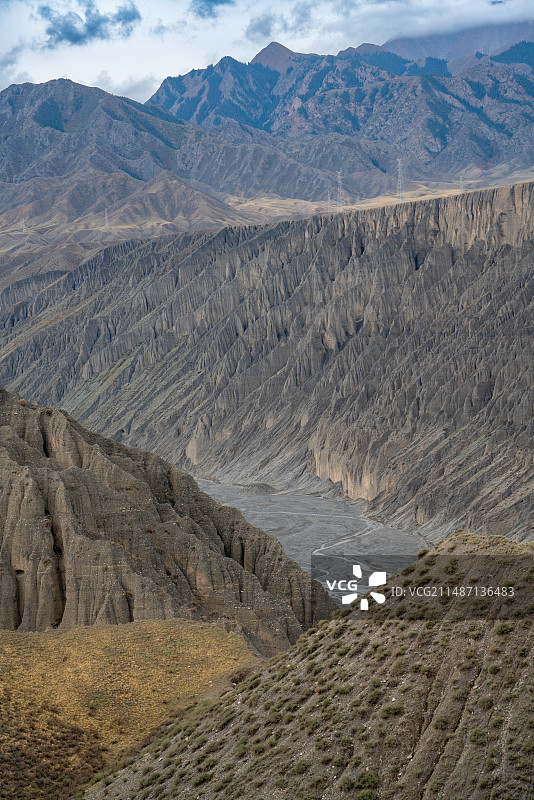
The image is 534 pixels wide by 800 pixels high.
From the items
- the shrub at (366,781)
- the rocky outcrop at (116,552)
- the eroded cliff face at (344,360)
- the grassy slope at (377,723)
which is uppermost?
the eroded cliff face at (344,360)

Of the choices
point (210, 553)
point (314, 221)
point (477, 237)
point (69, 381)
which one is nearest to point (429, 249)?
point (477, 237)

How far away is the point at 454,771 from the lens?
72.9ft

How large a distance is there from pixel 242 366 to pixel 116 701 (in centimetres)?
12871

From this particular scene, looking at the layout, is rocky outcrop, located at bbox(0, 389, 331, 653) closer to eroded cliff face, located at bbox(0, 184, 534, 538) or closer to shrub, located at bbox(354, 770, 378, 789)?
shrub, located at bbox(354, 770, 378, 789)

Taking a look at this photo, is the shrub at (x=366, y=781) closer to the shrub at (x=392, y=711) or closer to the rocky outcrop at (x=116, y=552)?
the shrub at (x=392, y=711)

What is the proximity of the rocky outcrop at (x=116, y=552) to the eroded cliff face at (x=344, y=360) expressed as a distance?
43405 mm

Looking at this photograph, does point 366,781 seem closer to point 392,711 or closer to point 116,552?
point 392,711

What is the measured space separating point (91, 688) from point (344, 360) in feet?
371

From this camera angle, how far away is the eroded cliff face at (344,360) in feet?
368

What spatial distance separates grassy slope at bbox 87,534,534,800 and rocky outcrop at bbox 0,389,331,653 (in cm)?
1328

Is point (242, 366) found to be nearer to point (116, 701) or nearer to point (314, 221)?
point (314, 221)

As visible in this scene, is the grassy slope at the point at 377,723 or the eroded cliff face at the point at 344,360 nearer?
the grassy slope at the point at 377,723

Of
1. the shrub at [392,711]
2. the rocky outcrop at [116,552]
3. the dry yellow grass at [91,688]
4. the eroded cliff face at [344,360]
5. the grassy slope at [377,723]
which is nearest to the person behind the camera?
the grassy slope at [377,723]

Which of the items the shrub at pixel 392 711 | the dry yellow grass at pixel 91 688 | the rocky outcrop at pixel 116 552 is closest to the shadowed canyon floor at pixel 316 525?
the rocky outcrop at pixel 116 552
